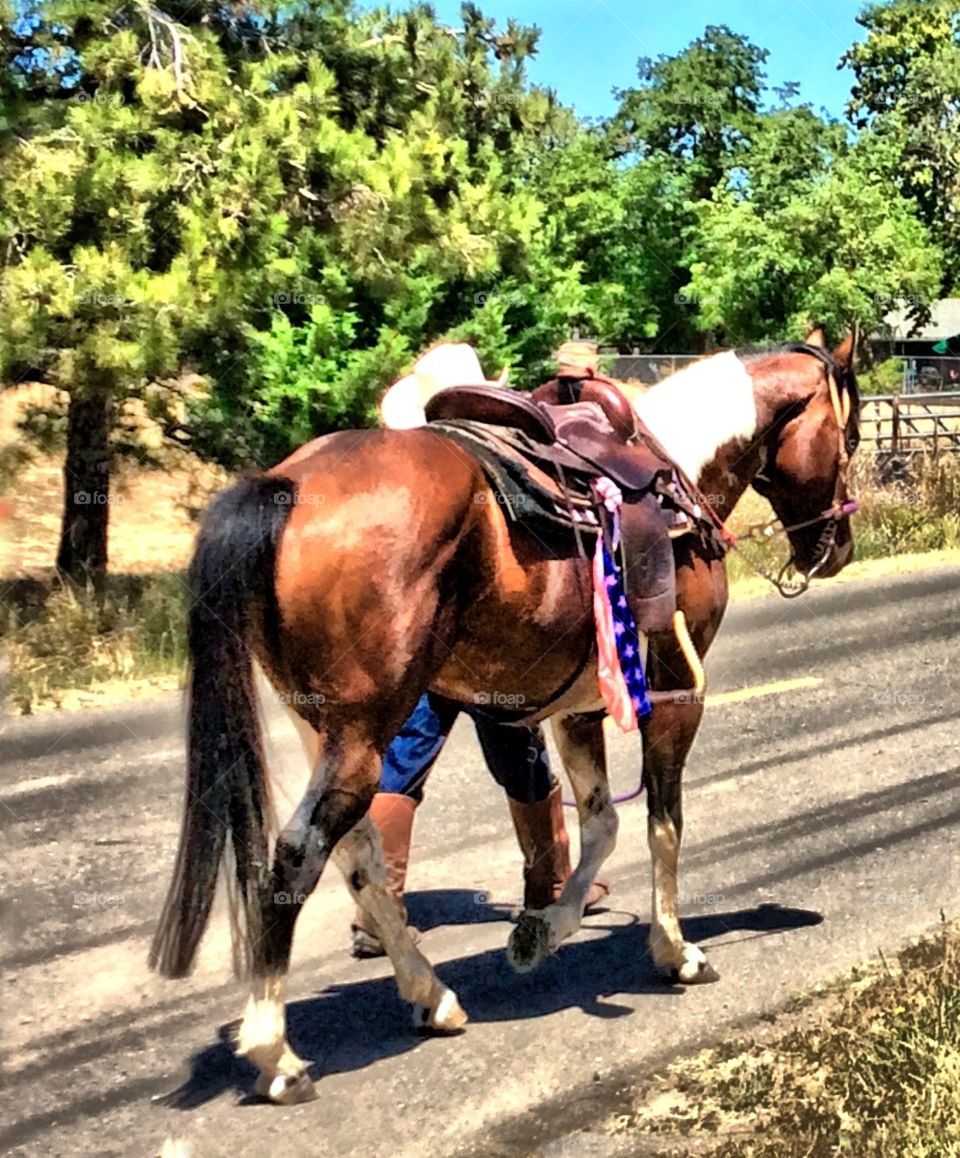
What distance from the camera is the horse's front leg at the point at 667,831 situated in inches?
219

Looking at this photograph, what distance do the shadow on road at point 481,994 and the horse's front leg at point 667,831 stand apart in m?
0.13

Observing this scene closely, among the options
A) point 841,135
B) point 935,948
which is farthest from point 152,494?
point 841,135

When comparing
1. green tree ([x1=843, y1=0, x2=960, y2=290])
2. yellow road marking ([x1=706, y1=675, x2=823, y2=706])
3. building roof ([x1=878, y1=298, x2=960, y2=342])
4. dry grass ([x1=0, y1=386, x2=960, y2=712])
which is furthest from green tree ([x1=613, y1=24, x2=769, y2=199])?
yellow road marking ([x1=706, y1=675, x2=823, y2=706])

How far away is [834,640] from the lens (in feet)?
41.4

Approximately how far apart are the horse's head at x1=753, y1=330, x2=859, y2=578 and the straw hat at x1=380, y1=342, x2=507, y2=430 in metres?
1.41

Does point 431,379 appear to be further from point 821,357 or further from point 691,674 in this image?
point 821,357

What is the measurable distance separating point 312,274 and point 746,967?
8004 millimetres

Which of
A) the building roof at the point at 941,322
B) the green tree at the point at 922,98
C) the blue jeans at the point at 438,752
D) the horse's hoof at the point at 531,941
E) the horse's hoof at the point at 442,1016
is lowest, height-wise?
the horse's hoof at the point at 442,1016

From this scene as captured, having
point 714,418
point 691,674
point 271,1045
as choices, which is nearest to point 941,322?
point 714,418

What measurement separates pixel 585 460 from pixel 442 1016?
2.01 metres

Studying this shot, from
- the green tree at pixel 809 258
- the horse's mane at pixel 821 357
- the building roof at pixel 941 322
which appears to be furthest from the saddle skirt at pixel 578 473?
the building roof at pixel 941 322

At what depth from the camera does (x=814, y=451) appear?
20.3 ft

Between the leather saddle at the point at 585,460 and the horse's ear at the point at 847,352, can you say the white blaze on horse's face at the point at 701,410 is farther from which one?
the horse's ear at the point at 847,352

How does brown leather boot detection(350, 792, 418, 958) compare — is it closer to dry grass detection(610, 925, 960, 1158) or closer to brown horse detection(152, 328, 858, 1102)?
brown horse detection(152, 328, 858, 1102)
